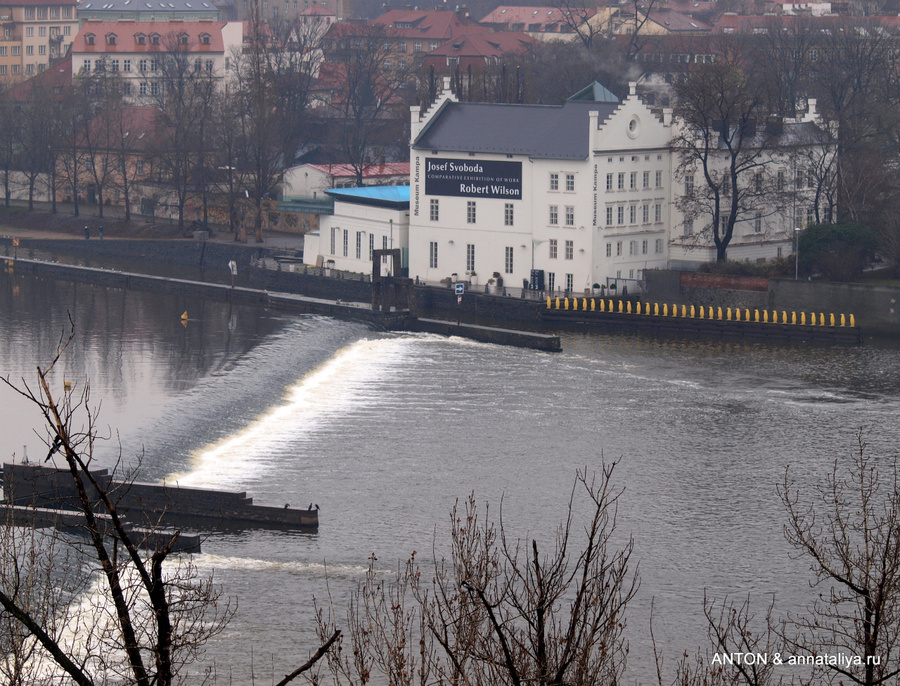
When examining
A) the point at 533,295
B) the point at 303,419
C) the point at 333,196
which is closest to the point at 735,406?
the point at 303,419

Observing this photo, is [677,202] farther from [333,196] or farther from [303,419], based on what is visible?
[303,419]

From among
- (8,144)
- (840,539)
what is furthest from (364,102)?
(840,539)

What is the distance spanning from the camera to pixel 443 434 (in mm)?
44375

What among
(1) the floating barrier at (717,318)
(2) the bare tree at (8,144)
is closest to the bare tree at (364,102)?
(2) the bare tree at (8,144)

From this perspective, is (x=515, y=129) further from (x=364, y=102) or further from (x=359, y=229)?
(x=364, y=102)

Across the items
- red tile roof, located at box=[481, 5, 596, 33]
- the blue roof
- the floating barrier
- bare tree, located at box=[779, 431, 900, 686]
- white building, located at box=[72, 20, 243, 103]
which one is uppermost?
red tile roof, located at box=[481, 5, 596, 33]

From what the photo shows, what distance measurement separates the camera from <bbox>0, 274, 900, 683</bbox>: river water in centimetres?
3139

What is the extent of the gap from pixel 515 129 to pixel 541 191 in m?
3.70

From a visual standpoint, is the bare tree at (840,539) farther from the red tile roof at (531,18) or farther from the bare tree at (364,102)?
the red tile roof at (531,18)

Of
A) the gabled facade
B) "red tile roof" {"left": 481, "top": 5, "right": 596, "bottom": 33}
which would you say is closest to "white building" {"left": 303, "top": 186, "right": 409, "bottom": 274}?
"red tile roof" {"left": 481, "top": 5, "right": 596, "bottom": 33}

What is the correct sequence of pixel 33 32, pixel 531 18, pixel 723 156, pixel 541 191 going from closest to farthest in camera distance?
pixel 541 191
pixel 723 156
pixel 33 32
pixel 531 18

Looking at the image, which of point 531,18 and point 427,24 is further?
point 531,18

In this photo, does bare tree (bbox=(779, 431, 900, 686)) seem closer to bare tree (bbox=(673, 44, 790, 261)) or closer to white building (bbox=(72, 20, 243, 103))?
bare tree (bbox=(673, 44, 790, 261))

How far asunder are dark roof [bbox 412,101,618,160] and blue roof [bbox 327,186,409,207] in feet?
12.5
